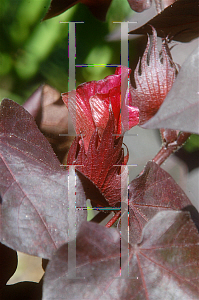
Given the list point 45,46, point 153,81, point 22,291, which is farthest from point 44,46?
point 22,291

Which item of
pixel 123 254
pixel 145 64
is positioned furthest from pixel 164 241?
pixel 145 64

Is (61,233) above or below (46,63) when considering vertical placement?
below

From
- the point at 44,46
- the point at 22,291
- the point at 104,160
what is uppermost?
the point at 44,46

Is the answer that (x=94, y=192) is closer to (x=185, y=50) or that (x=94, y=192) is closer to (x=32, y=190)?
(x=32, y=190)

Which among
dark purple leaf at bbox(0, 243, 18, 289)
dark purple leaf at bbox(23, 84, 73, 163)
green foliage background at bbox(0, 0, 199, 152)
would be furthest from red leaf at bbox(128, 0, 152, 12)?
dark purple leaf at bbox(0, 243, 18, 289)

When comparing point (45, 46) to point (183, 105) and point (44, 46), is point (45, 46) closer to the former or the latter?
point (44, 46)

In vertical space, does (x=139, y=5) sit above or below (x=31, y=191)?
above

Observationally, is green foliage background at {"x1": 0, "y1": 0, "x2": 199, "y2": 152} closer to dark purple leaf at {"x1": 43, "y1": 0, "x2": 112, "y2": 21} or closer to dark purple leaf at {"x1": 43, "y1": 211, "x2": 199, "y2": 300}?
dark purple leaf at {"x1": 43, "y1": 0, "x2": 112, "y2": 21}
